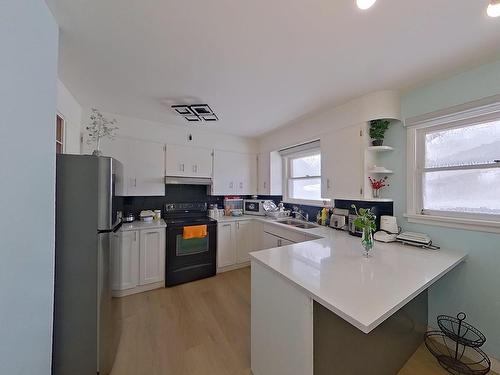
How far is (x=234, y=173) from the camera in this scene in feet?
11.8

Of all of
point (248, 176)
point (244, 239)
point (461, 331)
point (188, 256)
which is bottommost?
point (461, 331)

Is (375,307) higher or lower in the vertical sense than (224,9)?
lower

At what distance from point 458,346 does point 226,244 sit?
267 centimetres

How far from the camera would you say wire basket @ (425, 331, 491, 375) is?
4.69ft

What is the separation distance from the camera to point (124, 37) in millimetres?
1271

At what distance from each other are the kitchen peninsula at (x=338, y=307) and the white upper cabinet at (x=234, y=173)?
81.4 inches

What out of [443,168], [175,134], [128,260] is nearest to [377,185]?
[443,168]

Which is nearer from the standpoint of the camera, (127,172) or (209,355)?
(209,355)

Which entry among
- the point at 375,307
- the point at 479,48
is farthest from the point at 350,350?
the point at 479,48

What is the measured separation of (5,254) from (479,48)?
2.93 m

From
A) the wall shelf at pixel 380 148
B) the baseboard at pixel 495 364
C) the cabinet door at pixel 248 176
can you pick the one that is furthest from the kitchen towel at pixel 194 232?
the baseboard at pixel 495 364

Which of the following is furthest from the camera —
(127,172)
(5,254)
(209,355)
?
(127,172)

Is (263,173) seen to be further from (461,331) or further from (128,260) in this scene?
(461,331)

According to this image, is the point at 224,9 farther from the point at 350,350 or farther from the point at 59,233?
the point at 350,350
